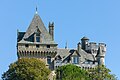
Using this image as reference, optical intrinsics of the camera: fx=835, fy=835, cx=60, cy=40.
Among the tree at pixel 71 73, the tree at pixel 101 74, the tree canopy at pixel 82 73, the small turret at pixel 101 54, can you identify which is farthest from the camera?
the small turret at pixel 101 54

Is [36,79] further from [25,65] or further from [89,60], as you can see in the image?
[89,60]

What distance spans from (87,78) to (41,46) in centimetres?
1286

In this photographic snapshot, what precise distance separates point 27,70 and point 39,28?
1469 centimetres

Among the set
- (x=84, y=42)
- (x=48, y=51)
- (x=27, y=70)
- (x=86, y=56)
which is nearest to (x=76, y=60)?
(x=86, y=56)

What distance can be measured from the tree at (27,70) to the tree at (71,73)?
279cm

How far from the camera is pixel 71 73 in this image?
15712cm

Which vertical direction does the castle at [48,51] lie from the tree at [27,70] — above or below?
above

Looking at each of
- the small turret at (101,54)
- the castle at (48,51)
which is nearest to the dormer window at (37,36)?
the castle at (48,51)

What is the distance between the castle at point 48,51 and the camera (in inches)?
6383

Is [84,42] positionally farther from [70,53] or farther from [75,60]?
[75,60]

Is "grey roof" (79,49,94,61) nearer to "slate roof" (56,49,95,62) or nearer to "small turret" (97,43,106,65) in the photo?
"slate roof" (56,49,95,62)

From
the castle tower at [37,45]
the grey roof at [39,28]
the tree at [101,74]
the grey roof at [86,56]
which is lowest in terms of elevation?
the tree at [101,74]

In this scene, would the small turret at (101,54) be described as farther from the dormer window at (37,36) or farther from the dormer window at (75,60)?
the dormer window at (37,36)

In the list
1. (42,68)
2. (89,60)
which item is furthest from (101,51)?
(42,68)
